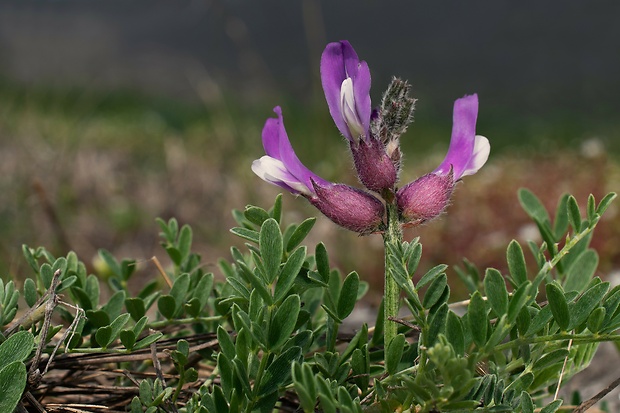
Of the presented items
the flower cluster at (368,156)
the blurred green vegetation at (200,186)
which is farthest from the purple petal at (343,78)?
the blurred green vegetation at (200,186)

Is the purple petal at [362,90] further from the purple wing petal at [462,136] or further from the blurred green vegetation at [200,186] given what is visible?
→ the blurred green vegetation at [200,186]

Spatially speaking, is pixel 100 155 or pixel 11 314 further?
pixel 100 155

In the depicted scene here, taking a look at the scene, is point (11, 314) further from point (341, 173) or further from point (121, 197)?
point (121, 197)

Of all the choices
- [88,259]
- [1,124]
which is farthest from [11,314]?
[1,124]

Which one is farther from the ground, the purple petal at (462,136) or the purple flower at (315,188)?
the purple petal at (462,136)

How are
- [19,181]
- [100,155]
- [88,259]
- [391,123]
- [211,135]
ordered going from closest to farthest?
[391,123]
[88,259]
[19,181]
[100,155]
[211,135]

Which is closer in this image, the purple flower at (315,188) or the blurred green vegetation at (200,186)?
the purple flower at (315,188)

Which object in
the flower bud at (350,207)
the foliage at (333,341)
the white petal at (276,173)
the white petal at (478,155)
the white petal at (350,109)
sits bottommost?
the foliage at (333,341)
